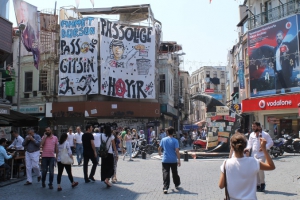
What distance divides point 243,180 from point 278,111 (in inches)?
1063

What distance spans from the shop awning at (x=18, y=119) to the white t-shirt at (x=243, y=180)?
12.8m

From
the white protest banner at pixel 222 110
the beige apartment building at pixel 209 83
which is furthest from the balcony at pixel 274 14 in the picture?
the beige apartment building at pixel 209 83

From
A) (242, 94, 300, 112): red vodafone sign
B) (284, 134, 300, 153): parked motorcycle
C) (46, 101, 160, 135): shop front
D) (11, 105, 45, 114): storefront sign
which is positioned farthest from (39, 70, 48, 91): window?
(284, 134, 300, 153): parked motorcycle

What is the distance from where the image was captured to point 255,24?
32.7 meters

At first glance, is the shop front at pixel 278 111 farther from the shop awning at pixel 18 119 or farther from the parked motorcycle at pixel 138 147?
the shop awning at pixel 18 119

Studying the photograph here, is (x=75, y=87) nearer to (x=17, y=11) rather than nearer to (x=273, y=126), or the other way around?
(x=17, y=11)

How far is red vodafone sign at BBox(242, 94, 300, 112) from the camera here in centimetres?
2719

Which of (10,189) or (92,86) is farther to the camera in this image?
(92,86)

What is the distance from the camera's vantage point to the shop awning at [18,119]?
15634 mm

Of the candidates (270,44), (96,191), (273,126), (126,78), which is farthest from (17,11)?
(273,126)

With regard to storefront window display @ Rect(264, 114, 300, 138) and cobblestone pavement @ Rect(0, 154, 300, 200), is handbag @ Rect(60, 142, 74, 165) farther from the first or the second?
storefront window display @ Rect(264, 114, 300, 138)

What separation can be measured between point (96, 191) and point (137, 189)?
114 centimetres

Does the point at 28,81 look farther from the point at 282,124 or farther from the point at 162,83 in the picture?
the point at 282,124

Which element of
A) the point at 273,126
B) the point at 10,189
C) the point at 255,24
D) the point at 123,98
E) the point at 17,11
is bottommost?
the point at 10,189
